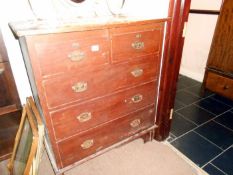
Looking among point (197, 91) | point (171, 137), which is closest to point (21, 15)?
point (171, 137)

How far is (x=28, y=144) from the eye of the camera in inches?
53.8

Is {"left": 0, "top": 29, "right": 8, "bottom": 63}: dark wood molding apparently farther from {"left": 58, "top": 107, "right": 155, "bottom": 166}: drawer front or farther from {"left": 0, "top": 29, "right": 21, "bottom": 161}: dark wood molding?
{"left": 58, "top": 107, "right": 155, "bottom": 166}: drawer front

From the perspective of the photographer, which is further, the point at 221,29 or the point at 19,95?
the point at 221,29

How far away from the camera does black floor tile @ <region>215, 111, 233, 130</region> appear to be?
222cm

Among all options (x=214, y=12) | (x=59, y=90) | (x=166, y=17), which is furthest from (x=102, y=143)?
(x=214, y=12)

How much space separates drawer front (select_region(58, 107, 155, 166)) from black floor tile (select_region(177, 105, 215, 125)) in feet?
2.52

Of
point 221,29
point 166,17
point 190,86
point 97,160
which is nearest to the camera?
point 166,17

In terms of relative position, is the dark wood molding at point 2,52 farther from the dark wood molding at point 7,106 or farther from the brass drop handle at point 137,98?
the brass drop handle at point 137,98

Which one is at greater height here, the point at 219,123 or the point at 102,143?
the point at 102,143

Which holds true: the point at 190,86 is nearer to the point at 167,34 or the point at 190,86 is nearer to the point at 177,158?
the point at 177,158

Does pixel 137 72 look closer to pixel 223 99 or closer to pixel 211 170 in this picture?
pixel 211 170

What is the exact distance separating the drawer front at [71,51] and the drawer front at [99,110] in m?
0.29

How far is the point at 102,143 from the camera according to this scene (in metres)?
1.58

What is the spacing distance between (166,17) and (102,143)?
1.14 m
